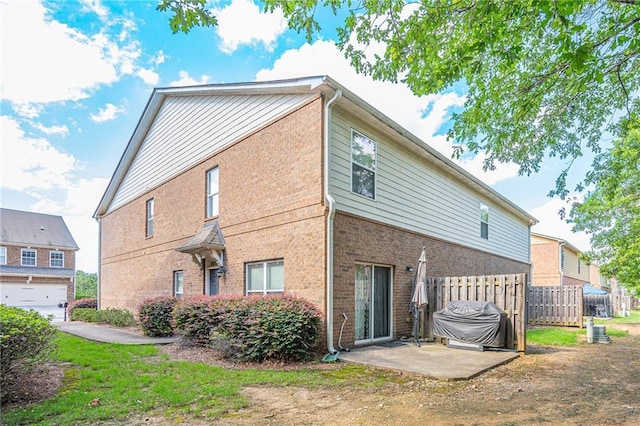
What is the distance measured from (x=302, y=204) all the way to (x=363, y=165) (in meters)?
2.08

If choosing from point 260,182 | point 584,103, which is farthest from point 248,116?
point 584,103

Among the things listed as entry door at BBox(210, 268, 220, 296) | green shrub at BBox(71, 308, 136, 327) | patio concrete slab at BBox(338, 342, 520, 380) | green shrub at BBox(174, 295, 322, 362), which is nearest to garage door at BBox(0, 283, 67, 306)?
green shrub at BBox(71, 308, 136, 327)

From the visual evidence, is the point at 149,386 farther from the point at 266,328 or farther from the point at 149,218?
the point at 149,218

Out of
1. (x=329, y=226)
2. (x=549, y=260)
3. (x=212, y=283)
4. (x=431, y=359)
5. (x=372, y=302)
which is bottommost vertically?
(x=431, y=359)

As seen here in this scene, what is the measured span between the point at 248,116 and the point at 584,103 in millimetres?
8144

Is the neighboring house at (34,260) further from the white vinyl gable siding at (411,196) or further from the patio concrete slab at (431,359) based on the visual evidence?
the patio concrete slab at (431,359)

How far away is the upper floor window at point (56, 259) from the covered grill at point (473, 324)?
36.2 m

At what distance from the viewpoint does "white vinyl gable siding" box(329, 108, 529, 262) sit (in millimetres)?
9375

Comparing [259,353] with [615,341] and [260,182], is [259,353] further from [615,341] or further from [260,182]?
[615,341]

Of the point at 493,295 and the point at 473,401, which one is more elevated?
the point at 493,295

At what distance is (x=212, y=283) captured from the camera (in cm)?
1246

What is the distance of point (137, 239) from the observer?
17266mm

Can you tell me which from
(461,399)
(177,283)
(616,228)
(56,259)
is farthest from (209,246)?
(56,259)

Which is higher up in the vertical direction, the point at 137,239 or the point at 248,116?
the point at 248,116
